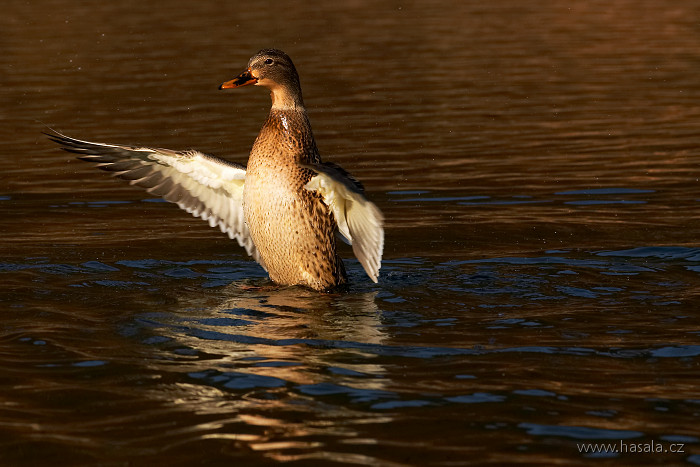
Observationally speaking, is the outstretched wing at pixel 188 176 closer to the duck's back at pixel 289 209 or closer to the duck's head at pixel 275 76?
the duck's back at pixel 289 209

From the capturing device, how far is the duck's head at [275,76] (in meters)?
9.34

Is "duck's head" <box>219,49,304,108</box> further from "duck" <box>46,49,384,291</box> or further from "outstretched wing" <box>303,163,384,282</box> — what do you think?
"outstretched wing" <box>303,163,384,282</box>

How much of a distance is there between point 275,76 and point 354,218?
4.62 feet

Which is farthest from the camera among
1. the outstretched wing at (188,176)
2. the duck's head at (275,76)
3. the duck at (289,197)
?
the outstretched wing at (188,176)

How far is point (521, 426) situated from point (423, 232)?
5.40 meters

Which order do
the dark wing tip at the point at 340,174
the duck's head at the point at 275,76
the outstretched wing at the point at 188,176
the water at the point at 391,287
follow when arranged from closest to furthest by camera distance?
the water at the point at 391,287 < the dark wing tip at the point at 340,174 < the duck's head at the point at 275,76 < the outstretched wing at the point at 188,176

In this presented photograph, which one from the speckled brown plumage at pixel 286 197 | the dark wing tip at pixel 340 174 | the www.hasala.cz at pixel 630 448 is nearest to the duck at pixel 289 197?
the speckled brown plumage at pixel 286 197

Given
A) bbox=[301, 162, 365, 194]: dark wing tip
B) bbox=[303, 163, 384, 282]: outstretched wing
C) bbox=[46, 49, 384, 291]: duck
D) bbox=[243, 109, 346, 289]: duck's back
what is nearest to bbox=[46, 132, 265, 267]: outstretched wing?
bbox=[46, 49, 384, 291]: duck

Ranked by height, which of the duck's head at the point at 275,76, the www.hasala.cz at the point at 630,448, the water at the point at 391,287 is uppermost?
the duck's head at the point at 275,76

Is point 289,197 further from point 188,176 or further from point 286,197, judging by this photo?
point 188,176

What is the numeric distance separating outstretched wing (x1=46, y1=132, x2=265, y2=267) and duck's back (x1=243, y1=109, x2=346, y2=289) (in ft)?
2.06

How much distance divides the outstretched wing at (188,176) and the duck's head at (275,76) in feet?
2.45

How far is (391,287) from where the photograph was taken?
9156 millimetres

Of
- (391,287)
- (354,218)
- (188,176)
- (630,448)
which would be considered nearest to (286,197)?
(354,218)
